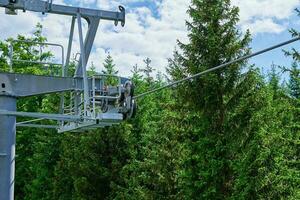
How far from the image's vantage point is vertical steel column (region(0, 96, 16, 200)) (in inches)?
357

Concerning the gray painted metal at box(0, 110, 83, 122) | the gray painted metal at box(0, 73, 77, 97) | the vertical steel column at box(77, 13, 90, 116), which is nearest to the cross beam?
the vertical steel column at box(77, 13, 90, 116)

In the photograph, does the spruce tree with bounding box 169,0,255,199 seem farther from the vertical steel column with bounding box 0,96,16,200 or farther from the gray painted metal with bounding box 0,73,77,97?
the vertical steel column with bounding box 0,96,16,200

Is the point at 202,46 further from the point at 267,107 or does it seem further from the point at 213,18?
the point at 267,107

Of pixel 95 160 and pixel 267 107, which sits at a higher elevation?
pixel 267 107

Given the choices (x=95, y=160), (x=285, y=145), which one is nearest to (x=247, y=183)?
(x=285, y=145)

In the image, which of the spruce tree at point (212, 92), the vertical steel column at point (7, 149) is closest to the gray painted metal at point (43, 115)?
the vertical steel column at point (7, 149)

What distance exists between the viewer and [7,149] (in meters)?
9.12

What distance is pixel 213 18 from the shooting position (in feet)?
53.1

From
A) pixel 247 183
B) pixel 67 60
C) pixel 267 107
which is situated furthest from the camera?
pixel 267 107

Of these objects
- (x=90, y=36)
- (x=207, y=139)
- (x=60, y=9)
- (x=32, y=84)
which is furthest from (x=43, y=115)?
(x=207, y=139)

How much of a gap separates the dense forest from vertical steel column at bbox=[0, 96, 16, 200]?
2.99 meters

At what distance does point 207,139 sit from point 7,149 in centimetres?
756

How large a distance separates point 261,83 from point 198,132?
2.37 metres

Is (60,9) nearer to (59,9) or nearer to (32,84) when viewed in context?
(59,9)
